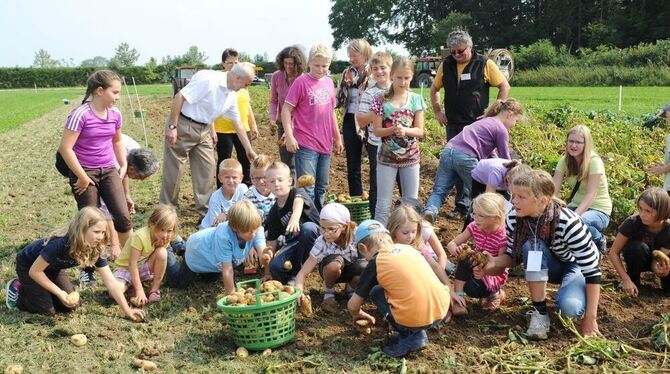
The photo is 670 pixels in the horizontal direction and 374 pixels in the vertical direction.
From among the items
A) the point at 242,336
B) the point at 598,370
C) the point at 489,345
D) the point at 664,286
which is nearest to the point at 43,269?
the point at 242,336

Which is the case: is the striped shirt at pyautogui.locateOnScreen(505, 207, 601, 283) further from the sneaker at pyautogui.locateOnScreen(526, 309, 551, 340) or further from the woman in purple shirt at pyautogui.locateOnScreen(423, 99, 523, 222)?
the woman in purple shirt at pyautogui.locateOnScreen(423, 99, 523, 222)

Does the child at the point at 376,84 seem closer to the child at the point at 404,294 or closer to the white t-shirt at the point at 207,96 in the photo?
the white t-shirt at the point at 207,96

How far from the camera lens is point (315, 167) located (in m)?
5.88

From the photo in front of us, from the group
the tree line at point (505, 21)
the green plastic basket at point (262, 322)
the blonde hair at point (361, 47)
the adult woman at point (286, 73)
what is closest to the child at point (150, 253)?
the green plastic basket at point (262, 322)

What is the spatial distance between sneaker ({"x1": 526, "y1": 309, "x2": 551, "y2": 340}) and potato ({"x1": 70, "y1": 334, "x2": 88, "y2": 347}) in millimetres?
2760

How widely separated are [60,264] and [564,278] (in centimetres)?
336

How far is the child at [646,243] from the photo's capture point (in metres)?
4.38

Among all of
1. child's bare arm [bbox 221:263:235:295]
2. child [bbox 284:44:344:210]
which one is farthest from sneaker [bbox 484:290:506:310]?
child [bbox 284:44:344:210]

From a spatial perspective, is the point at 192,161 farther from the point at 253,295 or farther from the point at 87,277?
the point at 253,295

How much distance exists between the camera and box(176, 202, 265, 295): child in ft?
14.0

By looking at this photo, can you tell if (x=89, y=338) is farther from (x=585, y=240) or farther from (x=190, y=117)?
(x=585, y=240)

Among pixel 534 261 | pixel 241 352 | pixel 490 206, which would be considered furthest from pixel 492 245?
pixel 241 352

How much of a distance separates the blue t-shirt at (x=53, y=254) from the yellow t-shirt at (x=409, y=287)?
1996 millimetres

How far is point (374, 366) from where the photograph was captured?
3521mm
